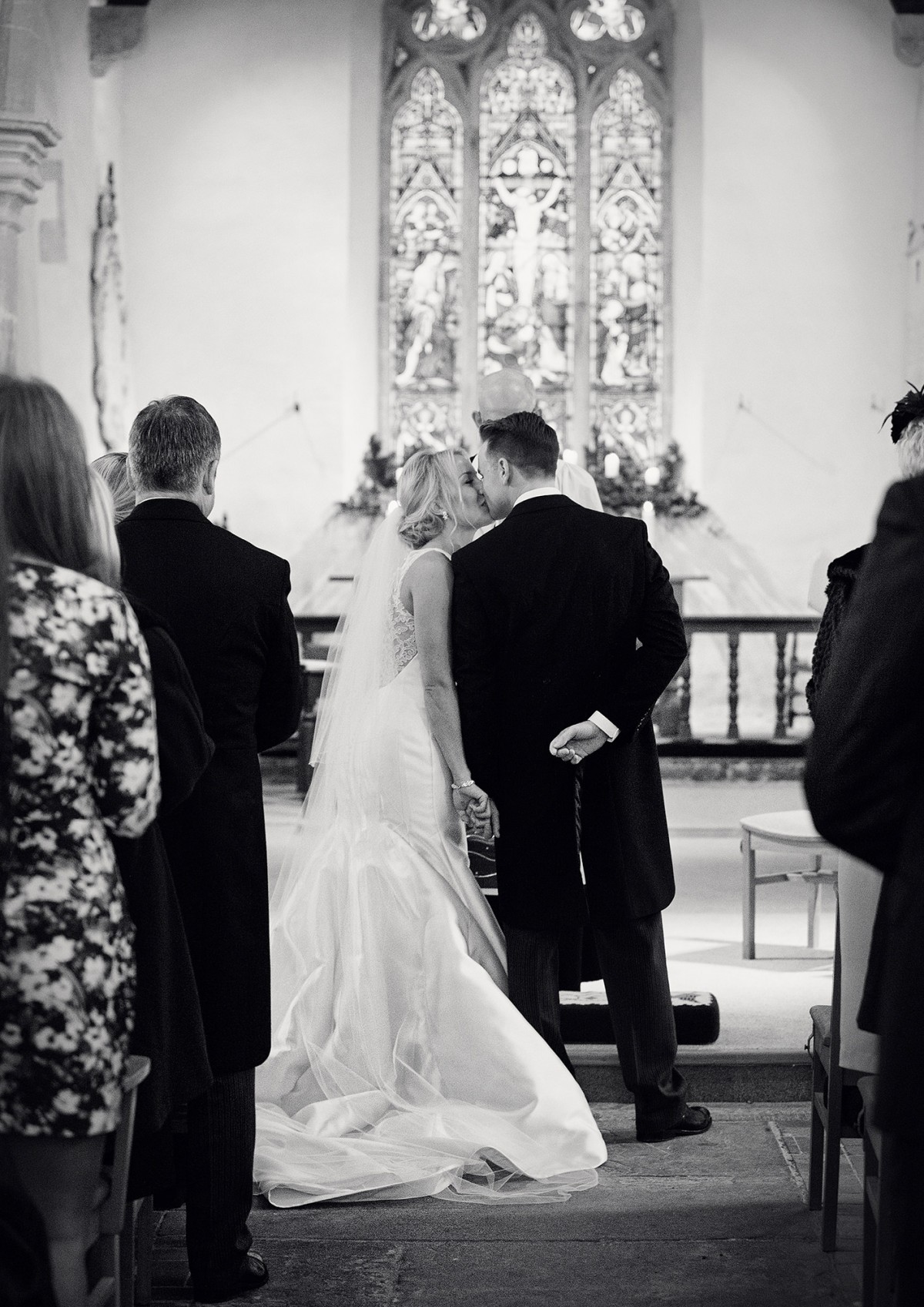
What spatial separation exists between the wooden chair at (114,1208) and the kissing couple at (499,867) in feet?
3.72

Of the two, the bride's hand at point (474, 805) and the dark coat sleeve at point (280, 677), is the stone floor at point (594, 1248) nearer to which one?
the bride's hand at point (474, 805)

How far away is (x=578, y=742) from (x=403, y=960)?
0.66 metres

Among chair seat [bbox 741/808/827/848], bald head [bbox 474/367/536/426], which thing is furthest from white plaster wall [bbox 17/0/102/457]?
chair seat [bbox 741/808/827/848]

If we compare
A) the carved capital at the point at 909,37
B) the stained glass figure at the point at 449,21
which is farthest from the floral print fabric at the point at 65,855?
the stained glass figure at the point at 449,21

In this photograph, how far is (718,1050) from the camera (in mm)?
3838

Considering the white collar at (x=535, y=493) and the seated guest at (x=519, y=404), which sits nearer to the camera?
the white collar at (x=535, y=493)

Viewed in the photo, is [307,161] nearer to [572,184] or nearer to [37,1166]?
[572,184]

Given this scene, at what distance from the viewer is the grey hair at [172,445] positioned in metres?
2.64

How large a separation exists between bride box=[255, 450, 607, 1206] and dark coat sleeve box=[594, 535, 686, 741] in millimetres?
378

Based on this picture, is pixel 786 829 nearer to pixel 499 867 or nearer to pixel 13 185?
pixel 499 867

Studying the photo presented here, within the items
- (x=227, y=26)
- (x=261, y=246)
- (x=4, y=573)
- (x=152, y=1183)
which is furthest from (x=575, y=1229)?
(x=227, y=26)

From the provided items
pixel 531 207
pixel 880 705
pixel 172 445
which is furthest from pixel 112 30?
pixel 880 705

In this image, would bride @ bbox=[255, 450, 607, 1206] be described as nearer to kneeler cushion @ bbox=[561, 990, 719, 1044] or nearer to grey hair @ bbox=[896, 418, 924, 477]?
kneeler cushion @ bbox=[561, 990, 719, 1044]

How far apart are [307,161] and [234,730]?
29.9ft
